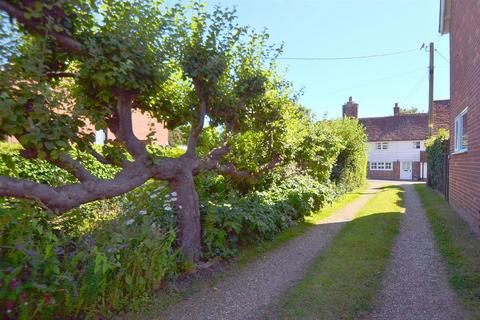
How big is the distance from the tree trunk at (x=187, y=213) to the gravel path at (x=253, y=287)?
0.80 m

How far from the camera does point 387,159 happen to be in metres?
38.7

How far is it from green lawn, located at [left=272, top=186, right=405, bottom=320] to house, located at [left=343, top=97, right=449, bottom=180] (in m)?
31.5

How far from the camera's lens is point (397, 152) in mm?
38156

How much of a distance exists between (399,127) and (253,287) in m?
39.8

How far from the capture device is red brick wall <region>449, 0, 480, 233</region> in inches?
297

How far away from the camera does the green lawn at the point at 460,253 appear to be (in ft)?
14.0

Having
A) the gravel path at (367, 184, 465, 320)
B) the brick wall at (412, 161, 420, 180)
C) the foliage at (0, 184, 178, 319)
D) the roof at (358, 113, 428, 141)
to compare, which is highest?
the roof at (358, 113, 428, 141)

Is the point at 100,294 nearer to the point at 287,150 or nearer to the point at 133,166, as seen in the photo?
the point at 133,166

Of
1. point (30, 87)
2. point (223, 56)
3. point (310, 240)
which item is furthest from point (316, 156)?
point (30, 87)

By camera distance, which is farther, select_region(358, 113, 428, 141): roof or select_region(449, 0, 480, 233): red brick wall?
select_region(358, 113, 428, 141): roof

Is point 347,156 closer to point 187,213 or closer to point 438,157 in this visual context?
point 438,157

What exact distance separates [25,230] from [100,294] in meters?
1.10

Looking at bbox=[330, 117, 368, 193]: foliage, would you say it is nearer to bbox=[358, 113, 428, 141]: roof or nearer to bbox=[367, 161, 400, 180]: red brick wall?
bbox=[367, 161, 400, 180]: red brick wall

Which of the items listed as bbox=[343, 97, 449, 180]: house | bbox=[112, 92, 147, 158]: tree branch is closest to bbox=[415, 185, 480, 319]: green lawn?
bbox=[112, 92, 147, 158]: tree branch
